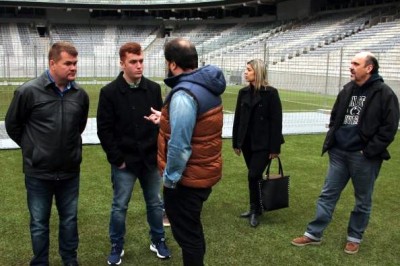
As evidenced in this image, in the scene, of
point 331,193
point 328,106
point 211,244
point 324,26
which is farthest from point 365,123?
point 324,26

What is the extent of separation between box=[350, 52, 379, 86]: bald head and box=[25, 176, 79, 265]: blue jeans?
262cm

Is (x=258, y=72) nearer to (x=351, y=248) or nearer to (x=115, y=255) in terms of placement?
(x=351, y=248)

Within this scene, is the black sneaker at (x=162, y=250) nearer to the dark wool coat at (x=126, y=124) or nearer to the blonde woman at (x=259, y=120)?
the dark wool coat at (x=126, y=124)

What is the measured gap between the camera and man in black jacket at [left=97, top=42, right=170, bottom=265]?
3.75m

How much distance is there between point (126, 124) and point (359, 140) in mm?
2092

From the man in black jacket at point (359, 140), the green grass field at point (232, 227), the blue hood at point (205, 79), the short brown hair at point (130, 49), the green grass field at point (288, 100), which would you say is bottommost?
the green grass field at point (232, 227)

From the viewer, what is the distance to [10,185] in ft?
20.5

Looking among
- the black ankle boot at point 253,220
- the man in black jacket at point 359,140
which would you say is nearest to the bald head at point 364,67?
the man in black jacket at point 359,140

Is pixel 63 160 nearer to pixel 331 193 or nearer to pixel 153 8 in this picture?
pixel 331 193

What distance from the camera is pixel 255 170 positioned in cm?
493

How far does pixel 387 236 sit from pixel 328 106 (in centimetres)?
1138

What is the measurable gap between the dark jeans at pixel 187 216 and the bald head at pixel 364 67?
186cm

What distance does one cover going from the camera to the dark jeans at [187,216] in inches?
125

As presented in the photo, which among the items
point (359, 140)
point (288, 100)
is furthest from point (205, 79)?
point (288, 100)
